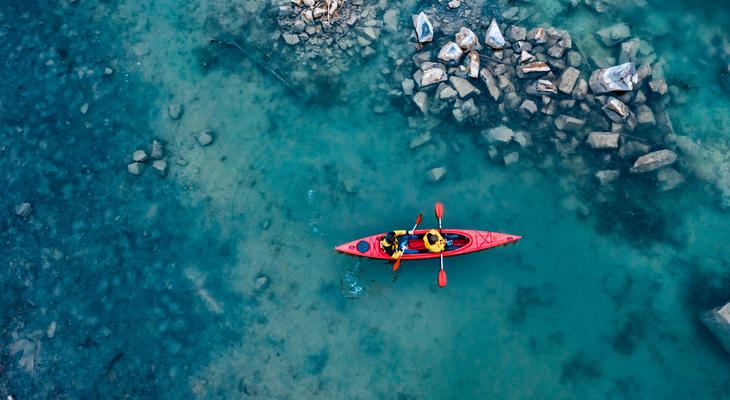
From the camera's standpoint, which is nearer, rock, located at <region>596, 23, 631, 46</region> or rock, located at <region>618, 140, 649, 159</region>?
rock, located at <region>618, 140, 649, 159</region>

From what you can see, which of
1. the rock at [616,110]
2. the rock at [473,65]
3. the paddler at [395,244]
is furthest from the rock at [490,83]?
the paddler at [395,244]

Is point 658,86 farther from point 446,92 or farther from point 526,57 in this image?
point 446,92

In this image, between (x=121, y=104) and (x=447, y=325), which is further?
(x=121, y=104)

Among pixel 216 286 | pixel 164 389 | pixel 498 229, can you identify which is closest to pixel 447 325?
pixel 498 229

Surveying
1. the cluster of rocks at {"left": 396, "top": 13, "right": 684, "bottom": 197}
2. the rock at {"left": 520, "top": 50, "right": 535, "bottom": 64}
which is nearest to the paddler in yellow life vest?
the cluster of rocks at {"left": 396, "top": 13, "right": 684, "bottom": 197}

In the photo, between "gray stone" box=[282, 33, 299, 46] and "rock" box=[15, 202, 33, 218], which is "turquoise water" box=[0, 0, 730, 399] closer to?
"rock" box=[15, 202, 33, 218]

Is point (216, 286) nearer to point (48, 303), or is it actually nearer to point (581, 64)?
point (48, 303)
